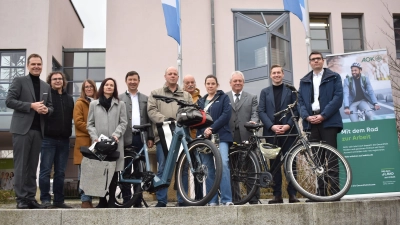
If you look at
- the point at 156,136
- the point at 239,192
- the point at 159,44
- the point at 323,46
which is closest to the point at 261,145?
the point at 239,192

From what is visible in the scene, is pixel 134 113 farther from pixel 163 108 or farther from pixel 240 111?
pixel 240 111

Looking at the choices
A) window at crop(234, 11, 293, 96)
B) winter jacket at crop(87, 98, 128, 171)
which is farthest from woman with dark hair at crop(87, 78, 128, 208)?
window at crop(234, 11, 293, 96)

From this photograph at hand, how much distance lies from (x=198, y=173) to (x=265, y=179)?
104 cm

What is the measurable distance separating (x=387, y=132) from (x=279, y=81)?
2883mm

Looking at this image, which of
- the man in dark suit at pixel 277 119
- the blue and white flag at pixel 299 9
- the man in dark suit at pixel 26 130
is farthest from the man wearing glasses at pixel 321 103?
the blue and white flag at pixel 299 9

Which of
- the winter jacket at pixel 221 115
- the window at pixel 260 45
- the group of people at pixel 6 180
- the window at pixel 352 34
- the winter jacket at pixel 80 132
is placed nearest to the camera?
the winter jacket at pixel 221 115

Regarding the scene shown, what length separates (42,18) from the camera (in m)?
18.2

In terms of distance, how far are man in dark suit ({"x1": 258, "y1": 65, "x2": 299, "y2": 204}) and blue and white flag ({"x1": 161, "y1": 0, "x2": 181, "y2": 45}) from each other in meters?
5.04

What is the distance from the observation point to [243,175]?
5.86 metres

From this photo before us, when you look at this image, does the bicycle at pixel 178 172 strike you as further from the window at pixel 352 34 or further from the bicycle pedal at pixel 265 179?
the window at pixel 352 34

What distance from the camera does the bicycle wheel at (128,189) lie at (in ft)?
19.3

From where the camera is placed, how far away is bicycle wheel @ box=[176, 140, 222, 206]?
195 inches

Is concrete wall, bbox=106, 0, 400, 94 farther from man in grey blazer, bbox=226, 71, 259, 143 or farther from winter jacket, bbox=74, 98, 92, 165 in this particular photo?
man in grey blazer, bbox=226, 71, 259, 143

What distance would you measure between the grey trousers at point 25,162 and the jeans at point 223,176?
233 cm
